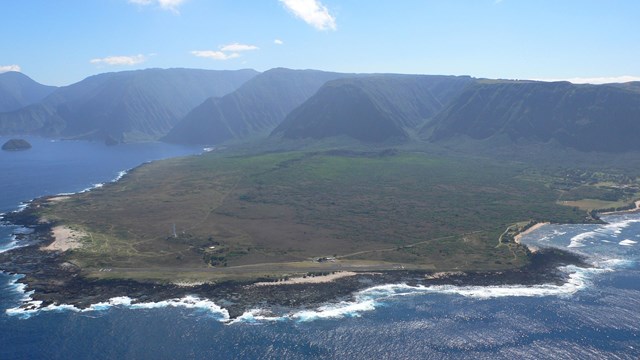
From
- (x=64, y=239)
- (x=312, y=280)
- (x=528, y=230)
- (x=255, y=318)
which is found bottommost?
(x=255, y=318)

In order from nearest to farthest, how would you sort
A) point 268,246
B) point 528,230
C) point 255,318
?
point 255,318 → point 268,246 → point 528,230

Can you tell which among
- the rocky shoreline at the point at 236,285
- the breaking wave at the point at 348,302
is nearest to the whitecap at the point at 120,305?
the breaking wave at the point at 348,302

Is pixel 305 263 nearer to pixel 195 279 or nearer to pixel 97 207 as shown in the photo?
pixel 195 279

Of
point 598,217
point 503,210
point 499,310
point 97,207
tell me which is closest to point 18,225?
point 97,207

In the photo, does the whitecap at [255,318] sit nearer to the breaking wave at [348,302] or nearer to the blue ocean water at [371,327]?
the breaking wave at [348,302]

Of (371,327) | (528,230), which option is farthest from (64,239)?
(528,230)

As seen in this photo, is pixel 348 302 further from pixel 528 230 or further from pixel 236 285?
pixel 528 230

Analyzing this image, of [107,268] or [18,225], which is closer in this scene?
[107,268]
